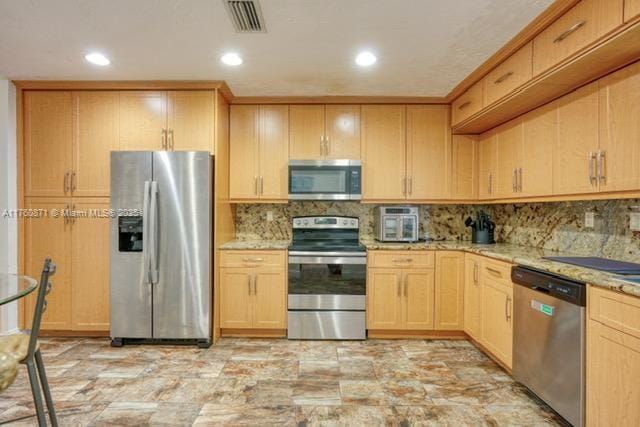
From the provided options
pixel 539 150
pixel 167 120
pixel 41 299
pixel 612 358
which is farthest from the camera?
pixel 167 120

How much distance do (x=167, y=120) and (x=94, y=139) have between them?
706mm

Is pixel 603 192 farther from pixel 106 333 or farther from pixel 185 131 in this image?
pixel 106 333

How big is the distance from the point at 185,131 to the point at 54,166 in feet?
4.14

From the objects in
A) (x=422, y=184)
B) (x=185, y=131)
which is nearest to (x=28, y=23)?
(x=185, y=131)

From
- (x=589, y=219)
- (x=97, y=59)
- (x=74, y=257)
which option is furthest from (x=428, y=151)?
(x=74, y=257)

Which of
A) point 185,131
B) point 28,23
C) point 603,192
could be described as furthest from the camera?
point 185,131

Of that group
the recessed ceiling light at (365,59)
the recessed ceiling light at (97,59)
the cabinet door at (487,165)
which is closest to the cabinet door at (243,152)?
the recessed ceiling light at (97,59)

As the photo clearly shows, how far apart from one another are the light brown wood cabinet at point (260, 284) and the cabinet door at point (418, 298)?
114cm

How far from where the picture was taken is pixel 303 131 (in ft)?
11.7

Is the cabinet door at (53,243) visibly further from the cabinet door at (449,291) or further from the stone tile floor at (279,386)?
the cabinet door at (449,291)

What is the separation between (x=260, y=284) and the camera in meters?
3.25

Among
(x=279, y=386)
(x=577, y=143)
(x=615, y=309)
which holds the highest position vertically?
(x=577, y=143)

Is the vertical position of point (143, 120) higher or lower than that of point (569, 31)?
lower

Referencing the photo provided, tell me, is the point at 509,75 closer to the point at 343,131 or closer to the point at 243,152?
the point at 343,131
